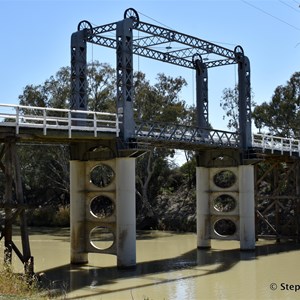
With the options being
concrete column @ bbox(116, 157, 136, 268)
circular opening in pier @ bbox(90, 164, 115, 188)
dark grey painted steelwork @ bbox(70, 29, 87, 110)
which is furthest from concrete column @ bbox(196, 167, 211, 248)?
circular opening in pier @ bbox(90, 164, 115, 188)

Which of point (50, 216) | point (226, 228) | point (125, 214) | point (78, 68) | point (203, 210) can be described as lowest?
point (226, 228)

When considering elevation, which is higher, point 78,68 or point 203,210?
point 78,68

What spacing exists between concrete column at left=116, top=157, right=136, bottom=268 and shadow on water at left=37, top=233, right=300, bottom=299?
2.09 ft

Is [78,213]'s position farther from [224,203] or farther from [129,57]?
[224,203]

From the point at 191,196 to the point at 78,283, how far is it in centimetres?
3333

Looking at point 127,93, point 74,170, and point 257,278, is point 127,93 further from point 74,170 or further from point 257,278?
point 257,278

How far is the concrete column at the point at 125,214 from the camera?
86.4ft

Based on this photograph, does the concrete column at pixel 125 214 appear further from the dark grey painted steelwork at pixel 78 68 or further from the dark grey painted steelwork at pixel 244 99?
the dark grey painted steelwork at pixel 244 99

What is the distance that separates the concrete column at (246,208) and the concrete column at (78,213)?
10.4 metres

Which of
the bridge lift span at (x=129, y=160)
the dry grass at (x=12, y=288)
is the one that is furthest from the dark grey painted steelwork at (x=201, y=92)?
the dry grass at (x=12, y=288)

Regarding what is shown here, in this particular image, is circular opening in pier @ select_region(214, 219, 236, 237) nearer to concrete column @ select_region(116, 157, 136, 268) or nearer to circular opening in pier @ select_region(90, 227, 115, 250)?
circular opening in pier @ select_region(90, 227, 115, 250)

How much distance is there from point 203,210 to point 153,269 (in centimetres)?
963

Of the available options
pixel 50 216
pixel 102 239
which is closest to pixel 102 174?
pixel 50 216

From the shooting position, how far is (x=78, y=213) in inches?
1121
